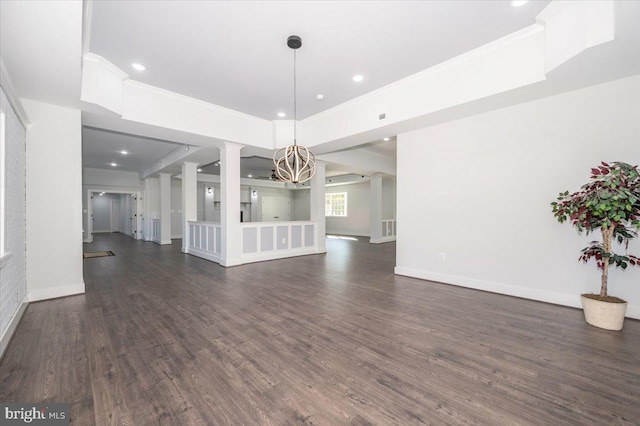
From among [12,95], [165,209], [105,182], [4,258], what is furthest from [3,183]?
[105,182]

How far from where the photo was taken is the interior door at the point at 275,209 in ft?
46.6

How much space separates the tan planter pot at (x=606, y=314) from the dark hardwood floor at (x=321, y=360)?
13 centimetres

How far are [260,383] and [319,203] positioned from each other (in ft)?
19.7

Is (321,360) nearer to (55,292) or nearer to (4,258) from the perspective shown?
(4,258)

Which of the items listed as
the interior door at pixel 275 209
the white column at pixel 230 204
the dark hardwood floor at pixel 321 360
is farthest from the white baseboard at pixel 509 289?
the interior door at pixel 275 209

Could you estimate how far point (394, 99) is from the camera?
417cm

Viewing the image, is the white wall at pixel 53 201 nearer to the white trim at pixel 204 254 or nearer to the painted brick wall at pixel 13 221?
the painted brick wall at pixel 13 221

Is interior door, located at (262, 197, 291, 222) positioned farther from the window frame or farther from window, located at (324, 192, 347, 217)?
the window frame

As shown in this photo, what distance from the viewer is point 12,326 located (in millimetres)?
2562

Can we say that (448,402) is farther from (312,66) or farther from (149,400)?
(312,66)

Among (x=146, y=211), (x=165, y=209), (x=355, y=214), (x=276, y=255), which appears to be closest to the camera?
(x=276, y=255)

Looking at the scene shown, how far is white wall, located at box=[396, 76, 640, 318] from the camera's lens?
304 cm

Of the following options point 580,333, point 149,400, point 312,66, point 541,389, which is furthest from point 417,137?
point 149,400

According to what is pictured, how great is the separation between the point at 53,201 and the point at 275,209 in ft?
36.6
